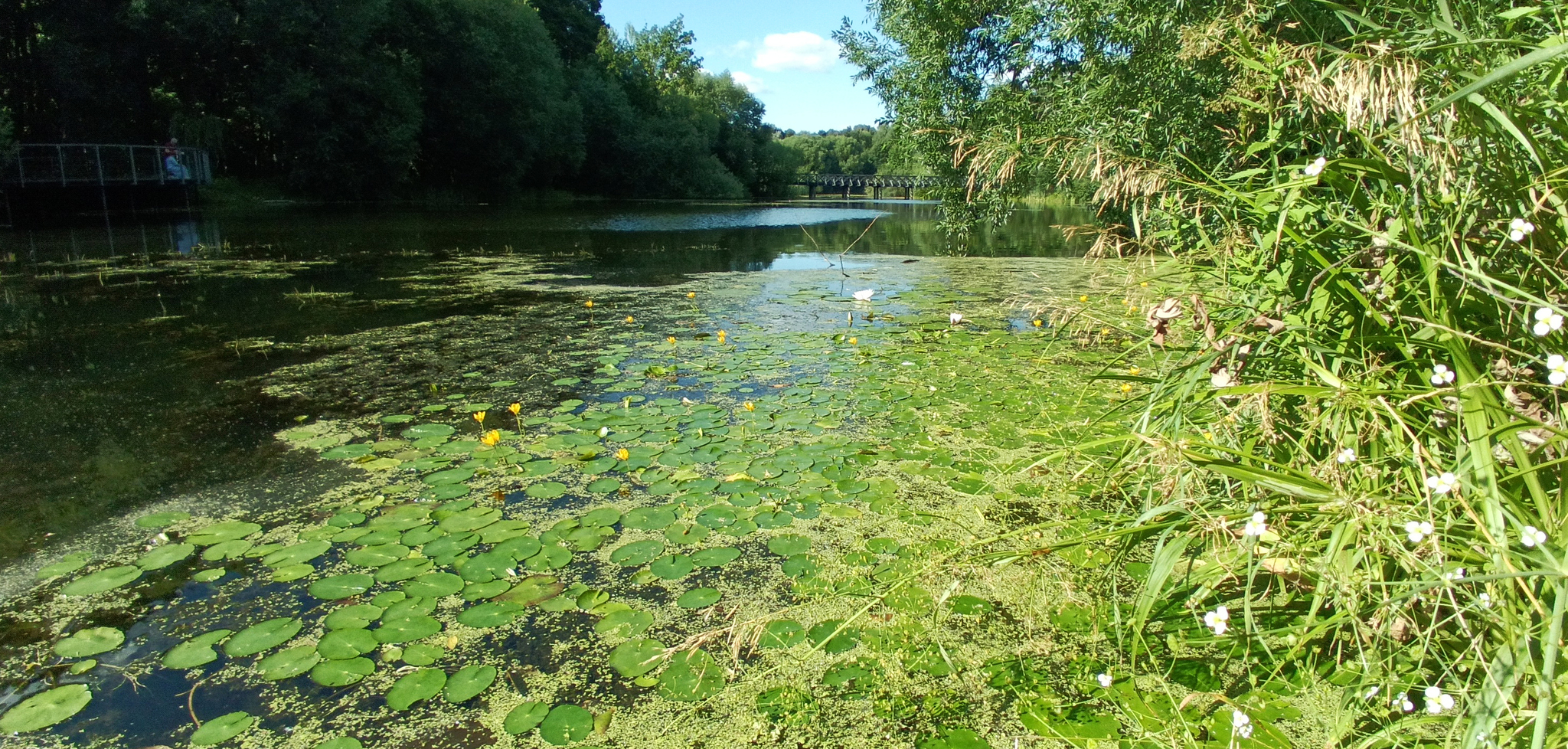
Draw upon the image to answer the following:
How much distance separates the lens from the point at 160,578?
1.83 metres

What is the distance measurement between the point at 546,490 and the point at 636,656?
0.90m

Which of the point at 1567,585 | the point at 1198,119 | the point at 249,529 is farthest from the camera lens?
the point at 1198,119

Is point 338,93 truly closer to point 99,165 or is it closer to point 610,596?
point 99,165

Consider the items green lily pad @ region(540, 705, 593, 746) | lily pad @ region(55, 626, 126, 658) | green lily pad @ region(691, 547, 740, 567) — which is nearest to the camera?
green lily pad @ region(540, 705, 593, 746)

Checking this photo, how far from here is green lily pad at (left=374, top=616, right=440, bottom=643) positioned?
1.59m

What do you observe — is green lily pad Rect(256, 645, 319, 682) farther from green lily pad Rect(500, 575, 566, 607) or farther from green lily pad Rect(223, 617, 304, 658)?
green lily pad Rect(500, 575, 566, 607)

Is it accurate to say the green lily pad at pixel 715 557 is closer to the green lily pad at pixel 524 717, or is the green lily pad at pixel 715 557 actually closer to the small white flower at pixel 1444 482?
the green lily pad at pixel 524 717

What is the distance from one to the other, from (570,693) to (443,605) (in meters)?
0.44

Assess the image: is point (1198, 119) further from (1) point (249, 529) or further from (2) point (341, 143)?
(2) point (341, 143)

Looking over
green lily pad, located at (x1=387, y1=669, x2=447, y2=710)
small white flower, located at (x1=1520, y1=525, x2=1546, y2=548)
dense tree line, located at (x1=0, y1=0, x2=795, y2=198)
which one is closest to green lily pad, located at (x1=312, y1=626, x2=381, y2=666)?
green lily pad, located at (x1=387, y1=669, x2=447, y2=710)

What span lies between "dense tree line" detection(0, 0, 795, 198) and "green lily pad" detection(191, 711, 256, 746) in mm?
14242

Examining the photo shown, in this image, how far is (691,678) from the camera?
148 centimetres

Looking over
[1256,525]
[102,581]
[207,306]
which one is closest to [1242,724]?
[1256,525]

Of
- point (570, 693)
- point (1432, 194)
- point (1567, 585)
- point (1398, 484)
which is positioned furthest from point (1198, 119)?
point (570, 693)
